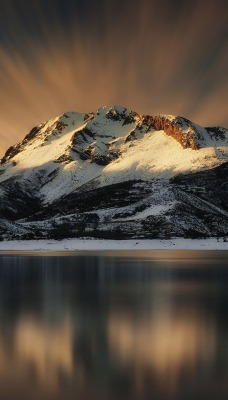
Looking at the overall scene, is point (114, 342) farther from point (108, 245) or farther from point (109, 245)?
point (109, 245)

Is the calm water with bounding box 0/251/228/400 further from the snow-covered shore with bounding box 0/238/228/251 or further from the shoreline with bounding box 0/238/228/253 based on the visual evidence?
the snow-covered shore with bounding box 0/238/228/251

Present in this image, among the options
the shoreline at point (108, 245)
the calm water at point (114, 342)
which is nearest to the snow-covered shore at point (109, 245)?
the shoreline at point (108, 245)

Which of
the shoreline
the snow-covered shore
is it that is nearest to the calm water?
the shoreline

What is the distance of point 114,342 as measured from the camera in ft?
66.1

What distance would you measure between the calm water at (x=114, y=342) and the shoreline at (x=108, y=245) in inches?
3551

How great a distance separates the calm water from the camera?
14406 millimetres

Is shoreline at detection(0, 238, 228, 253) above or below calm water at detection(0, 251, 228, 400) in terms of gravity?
below

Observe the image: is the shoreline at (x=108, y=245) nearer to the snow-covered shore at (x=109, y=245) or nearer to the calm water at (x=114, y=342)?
the snow-covered shore at (x=109, y=245)

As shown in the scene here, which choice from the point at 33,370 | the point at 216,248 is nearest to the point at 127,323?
the point at 33,370

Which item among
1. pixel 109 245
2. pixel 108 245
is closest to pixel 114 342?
pixel 108 245

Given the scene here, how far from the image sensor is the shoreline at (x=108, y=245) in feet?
427

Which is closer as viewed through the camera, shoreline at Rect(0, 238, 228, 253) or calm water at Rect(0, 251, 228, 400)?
calm water at Rect(0, 251, 228, 400)

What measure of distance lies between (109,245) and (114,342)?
115943 millimetres

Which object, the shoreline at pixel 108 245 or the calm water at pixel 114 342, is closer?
the calm water at pixel 114 342
